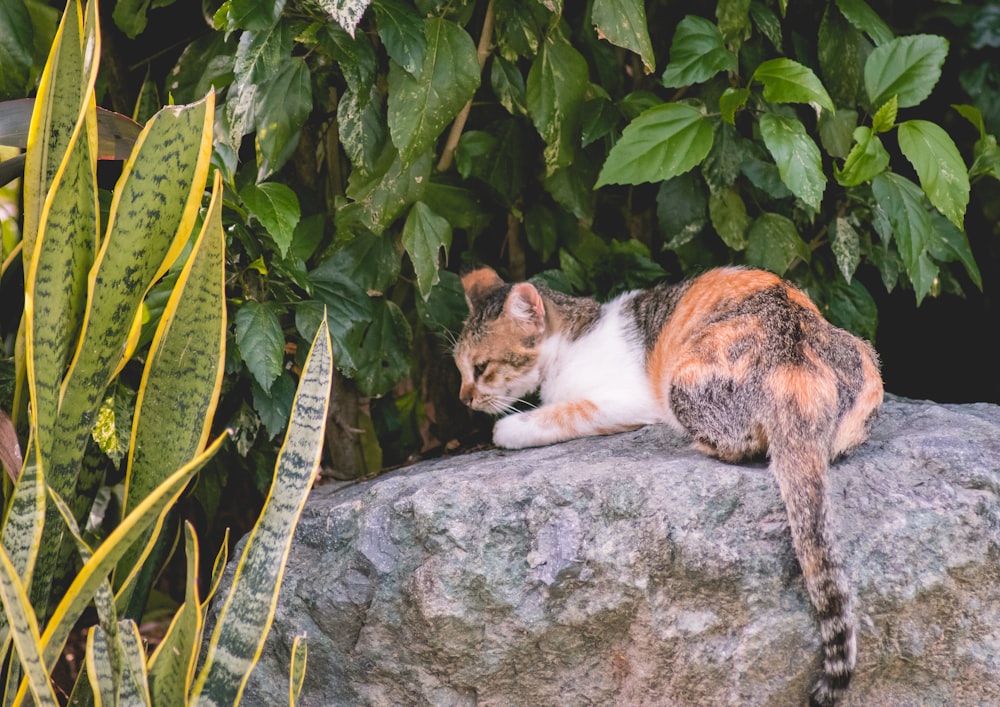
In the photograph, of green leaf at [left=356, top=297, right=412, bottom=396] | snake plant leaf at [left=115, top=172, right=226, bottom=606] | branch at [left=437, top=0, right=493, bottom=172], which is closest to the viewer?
snake plant leaf at [left=115, top=172, right=226, bottom=606]

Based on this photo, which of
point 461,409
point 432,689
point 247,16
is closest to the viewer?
point 432,689

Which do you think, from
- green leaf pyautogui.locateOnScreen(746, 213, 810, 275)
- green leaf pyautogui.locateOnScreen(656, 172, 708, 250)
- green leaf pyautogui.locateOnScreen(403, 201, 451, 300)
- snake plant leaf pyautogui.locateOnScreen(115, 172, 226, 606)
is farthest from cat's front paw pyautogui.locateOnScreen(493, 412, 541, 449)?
snake plant leaf pyautogui.locateOnScreen(115, 172, 226, 606)

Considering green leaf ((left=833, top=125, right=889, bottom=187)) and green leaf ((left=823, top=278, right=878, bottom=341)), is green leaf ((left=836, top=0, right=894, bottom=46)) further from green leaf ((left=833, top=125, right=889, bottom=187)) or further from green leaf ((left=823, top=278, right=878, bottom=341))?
green leaf ((left=823, top=278, right=878, bottom=341))

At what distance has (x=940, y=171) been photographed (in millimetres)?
2383

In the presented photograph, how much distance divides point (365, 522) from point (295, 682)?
16.8 inches

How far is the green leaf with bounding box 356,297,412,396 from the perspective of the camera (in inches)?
103

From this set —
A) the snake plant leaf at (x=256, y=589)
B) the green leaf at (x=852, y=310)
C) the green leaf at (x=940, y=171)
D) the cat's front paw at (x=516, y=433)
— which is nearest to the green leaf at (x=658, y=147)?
the green leaf at (x=940, y=171)


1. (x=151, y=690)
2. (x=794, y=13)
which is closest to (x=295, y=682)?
(x=151, y=690)

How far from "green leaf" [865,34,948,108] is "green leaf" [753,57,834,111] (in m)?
0.27

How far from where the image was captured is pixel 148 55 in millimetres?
2771

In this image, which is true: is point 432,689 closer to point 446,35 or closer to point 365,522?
point 365,522

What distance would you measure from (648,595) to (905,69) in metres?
1.62

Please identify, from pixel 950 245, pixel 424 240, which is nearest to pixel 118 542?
pixel 424 240

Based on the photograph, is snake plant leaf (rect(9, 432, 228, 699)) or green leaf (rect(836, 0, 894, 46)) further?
green leaf (rect(836, 0, 894, 46))
